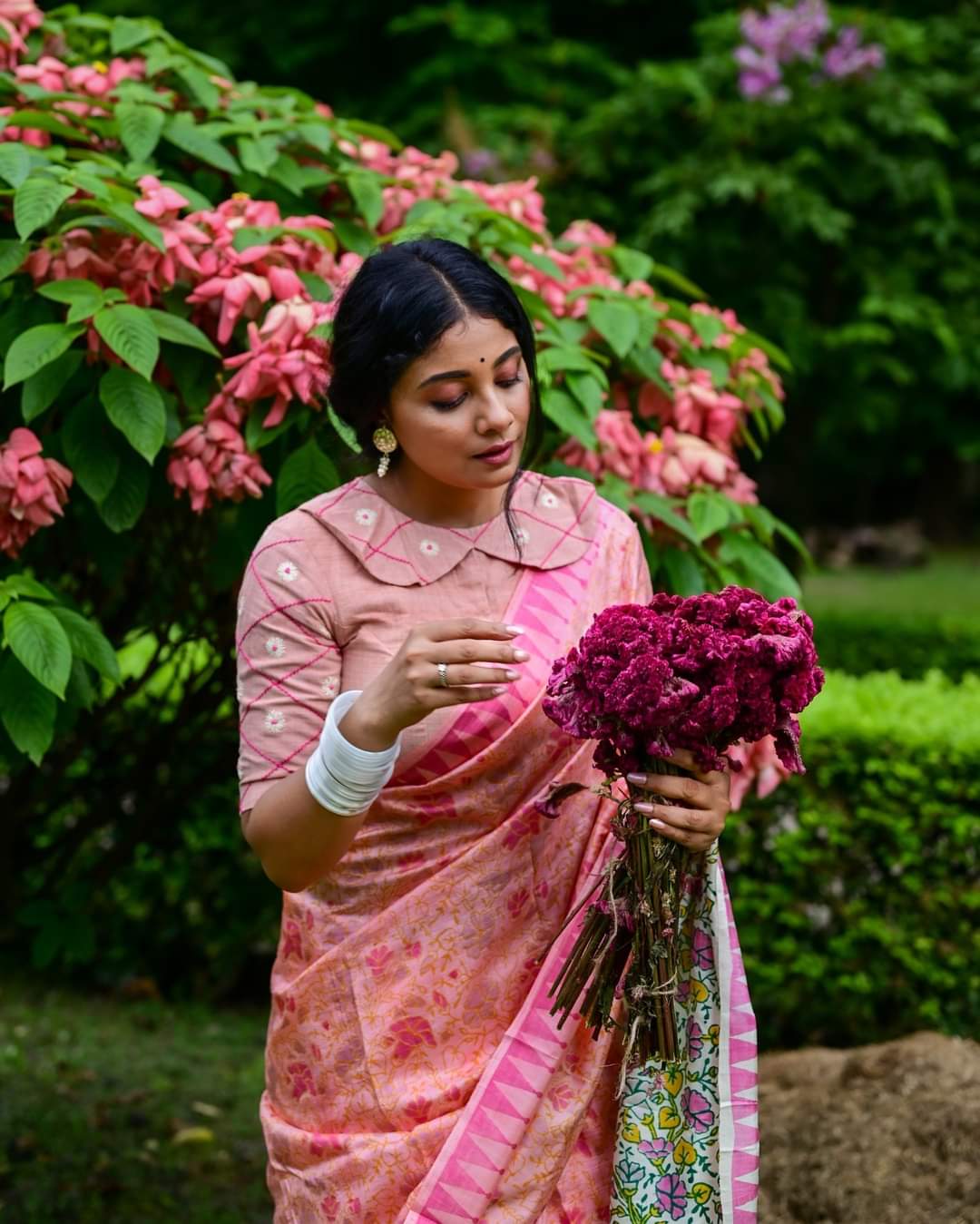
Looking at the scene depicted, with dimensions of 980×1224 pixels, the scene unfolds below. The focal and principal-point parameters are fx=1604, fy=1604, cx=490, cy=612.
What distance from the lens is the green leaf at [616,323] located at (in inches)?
122

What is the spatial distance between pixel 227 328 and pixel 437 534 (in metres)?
0.75

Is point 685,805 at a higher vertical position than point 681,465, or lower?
lower

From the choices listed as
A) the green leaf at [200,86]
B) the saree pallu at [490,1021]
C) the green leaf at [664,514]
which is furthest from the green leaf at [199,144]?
the saree pallu at [490,1021]

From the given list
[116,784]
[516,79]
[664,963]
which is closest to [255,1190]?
[116,784]

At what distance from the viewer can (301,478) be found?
2.84m

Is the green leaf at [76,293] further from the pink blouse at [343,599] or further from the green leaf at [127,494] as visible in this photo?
the pink blouse at [343,599]

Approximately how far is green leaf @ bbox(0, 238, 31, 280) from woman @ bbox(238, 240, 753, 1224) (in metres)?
0.76

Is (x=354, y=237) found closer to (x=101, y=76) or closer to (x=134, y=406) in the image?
(x=101, y=76)

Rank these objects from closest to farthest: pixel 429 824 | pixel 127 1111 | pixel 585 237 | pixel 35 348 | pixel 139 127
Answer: pixel 429 824 → pixel 35 348 → pixel 139 127 → pixel 585 237 → pixel 127 1111

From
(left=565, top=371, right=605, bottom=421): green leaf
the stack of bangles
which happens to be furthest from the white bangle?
(left=565, top=371, right=605, bottom=421): green leaf

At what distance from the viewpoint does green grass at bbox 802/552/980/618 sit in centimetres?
1680

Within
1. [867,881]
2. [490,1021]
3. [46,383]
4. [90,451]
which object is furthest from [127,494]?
[867,881]

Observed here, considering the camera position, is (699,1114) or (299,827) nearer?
(299,827)

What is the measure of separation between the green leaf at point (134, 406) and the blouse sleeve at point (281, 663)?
52 centimetres
